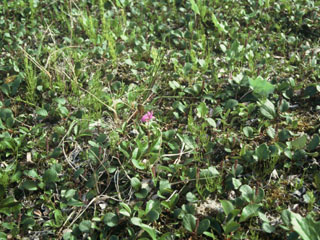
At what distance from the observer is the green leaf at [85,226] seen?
6.29ft

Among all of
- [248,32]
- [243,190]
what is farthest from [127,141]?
[248,32]

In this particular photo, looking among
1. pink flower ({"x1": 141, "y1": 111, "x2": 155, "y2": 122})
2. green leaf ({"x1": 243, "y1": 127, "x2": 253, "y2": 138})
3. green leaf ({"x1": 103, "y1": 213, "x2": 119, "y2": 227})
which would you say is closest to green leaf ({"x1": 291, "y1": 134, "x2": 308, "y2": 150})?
green leaf ({"x1": 243, "y1": 127, "x2": 253, "y2": 138})

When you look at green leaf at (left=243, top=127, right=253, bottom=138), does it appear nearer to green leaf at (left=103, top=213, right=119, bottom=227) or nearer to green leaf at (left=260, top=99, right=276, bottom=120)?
green leaf at (left=260, top=99, right=276, bottom=120)

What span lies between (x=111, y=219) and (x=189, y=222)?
1.30 ft

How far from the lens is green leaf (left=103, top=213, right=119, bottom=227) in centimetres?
192

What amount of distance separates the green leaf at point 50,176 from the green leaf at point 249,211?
1.03 m

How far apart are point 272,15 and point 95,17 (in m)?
1.61

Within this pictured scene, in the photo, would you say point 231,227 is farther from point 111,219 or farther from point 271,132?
point 271,132

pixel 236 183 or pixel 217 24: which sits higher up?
pixel 217 24

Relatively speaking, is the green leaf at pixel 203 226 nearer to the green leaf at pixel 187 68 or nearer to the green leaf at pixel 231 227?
the green leaf at pixel 231 227

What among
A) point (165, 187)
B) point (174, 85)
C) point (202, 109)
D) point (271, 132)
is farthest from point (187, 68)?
point (165, 187)

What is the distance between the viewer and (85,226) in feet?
6.31

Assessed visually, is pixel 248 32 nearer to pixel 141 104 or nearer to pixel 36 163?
pixel 141 104

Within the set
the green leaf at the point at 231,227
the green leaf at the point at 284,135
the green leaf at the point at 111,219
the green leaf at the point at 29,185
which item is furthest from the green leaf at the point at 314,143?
the green leaf at the point at 29,185
